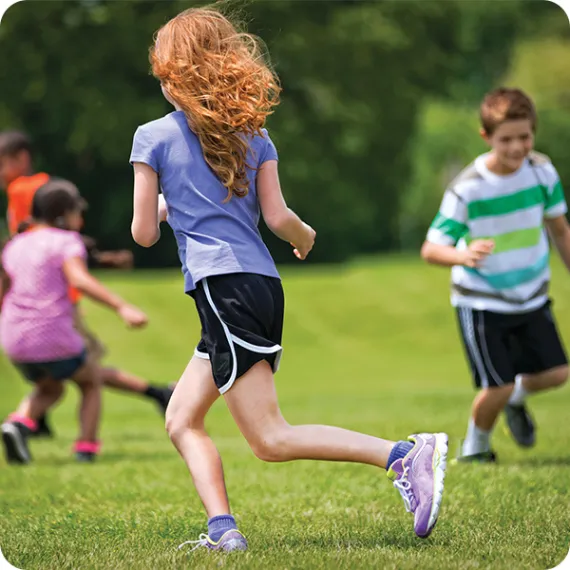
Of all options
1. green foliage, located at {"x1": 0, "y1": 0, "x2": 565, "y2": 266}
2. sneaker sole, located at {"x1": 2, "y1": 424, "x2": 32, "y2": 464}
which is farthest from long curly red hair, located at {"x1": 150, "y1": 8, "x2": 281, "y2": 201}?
green foliage, located at {"x1": 0, "y1": 0, "x2": 565, "y2": 266}

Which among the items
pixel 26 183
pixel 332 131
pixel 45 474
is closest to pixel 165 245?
pixel 332 131

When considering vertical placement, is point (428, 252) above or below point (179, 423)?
above

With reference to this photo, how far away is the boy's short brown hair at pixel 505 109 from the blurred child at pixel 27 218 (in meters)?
2.59

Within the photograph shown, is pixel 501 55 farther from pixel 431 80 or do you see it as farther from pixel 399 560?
pixel 399 560

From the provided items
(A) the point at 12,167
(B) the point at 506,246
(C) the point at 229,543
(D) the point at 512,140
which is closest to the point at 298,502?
(C) the point at 229,543

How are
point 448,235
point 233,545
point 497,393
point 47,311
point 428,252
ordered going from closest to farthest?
1. point 233,545
2. point 428,252
3. point 448,235
4. point 497,393
5. point 47,311

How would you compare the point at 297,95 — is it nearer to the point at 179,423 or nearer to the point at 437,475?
the point at 179,423

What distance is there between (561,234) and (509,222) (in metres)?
0.28

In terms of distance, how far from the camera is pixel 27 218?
8.41 m

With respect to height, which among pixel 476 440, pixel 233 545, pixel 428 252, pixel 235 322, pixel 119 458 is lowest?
pixel 119 458

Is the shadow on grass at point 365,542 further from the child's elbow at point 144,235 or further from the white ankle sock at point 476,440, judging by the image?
the white ankle sock at point 476,440

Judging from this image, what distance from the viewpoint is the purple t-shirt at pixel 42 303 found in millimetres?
7219

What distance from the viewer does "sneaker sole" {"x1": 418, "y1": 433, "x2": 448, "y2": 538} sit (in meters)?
3.83

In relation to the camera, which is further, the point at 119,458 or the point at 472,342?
the point at 119,458
